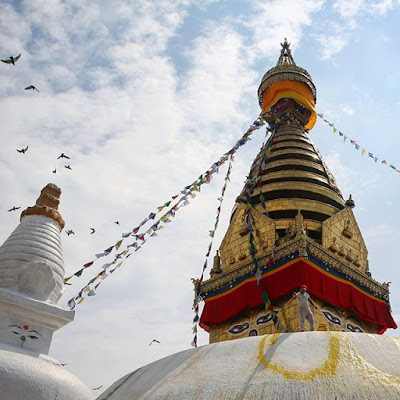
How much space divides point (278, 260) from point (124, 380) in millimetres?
8098

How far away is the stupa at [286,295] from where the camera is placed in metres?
4.27

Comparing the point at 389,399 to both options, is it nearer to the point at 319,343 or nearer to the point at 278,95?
the point at 319,343

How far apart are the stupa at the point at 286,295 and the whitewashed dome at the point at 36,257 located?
8.61 ft

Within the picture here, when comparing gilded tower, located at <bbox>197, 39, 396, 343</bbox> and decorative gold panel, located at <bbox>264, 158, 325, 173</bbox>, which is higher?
decorative gold panel, located at <bbox>264, 158, 325, 173</bbox>

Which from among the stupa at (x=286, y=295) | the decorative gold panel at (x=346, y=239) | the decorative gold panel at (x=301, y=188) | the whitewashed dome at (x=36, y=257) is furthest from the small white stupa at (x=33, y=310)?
the decorative gold panel at (x=301, y=188)

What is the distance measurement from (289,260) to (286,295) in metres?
0.88

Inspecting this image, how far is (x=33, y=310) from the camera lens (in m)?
7.49

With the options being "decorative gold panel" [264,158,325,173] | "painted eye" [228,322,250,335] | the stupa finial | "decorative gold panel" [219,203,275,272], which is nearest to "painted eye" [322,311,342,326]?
"painted eye" [228,322,250,335]

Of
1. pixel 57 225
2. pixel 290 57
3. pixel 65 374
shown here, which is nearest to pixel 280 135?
pixel 290 57

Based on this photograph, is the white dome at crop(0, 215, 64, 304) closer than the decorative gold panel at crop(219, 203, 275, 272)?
Yes

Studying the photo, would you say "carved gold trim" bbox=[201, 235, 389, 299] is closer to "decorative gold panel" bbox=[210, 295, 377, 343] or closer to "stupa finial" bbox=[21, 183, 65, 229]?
"decorative gold panel" bbox=[210, 295, 377, 343]

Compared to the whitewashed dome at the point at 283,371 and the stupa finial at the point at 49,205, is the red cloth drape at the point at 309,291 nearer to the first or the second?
the stupa finial at the point at 49,205

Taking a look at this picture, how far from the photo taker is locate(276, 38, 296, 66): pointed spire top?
2159 cm

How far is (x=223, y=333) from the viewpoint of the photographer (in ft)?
45.7
